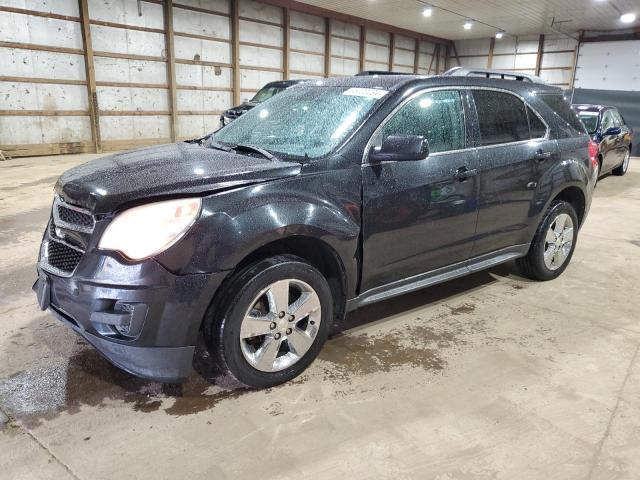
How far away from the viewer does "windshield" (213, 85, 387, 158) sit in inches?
110

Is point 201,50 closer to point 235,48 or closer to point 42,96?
point 235,48

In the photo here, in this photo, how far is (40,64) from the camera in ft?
36.6

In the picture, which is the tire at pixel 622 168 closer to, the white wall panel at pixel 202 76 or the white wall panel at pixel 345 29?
the white wall panel at pixel 202 76

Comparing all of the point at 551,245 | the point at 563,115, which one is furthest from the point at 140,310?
the point at 563,115

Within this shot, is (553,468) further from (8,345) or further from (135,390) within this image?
(8,345)

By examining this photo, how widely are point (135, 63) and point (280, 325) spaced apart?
12242 millimetres

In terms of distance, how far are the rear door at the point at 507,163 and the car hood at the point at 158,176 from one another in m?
1.49

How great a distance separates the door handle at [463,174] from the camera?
3.09 m

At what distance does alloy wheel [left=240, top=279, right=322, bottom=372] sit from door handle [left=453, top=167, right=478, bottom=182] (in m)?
1.22

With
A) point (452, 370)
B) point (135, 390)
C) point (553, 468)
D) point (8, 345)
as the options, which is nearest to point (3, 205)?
point (8, 345)

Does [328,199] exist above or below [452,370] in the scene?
above

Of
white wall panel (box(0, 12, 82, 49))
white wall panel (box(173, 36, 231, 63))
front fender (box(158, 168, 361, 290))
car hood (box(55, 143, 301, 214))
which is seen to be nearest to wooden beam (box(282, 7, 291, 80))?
white wall panel (box(173, 36, 231, 63))

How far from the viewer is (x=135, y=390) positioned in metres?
2.51

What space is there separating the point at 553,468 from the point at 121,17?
13.4 metres
